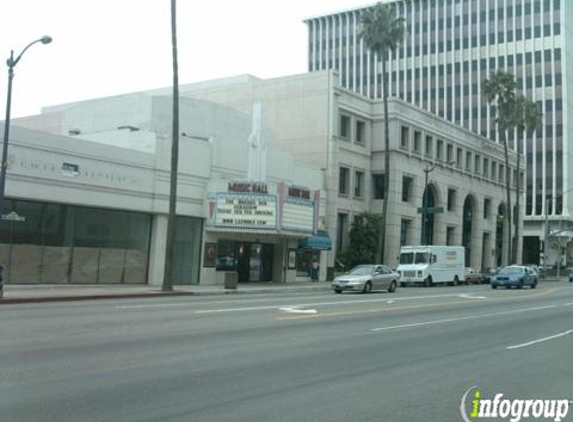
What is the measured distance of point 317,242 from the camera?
4231 cm

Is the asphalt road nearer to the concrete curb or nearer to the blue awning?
the concrete curb

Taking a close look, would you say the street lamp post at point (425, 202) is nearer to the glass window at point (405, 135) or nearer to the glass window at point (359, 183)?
the glass window at point (405, 135)

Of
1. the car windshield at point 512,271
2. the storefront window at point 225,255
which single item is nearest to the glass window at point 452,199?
the car windshield at point 512,271

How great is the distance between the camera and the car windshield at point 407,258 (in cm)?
4484

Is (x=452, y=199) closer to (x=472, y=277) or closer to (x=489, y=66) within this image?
(x=472, y=277)

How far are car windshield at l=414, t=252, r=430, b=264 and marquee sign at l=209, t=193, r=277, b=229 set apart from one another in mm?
13017

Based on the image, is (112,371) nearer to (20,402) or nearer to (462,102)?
(20,402)

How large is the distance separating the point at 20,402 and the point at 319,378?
394 centimetres

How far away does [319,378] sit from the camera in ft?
30.2

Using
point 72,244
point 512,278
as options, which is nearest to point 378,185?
point 512,278

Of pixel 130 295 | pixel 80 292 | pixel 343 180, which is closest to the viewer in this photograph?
pixel 80 292

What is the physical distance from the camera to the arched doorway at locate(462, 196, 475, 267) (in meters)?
65.9

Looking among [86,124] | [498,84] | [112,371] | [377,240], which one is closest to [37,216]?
[86,124]

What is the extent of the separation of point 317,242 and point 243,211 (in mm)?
8016
